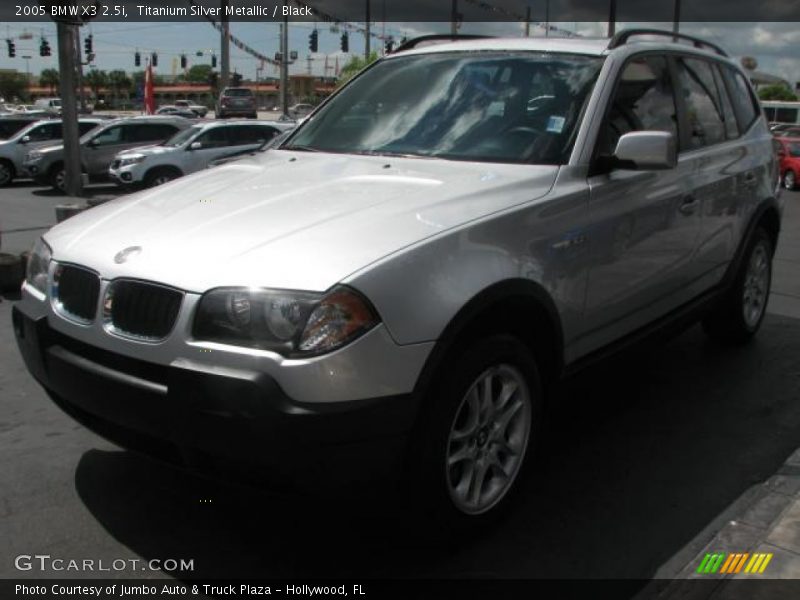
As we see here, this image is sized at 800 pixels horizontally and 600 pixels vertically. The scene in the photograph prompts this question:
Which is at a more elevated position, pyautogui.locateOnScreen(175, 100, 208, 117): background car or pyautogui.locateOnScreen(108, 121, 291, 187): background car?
pyautogui.locateOnScreen(175, 100, 208, 117): background car

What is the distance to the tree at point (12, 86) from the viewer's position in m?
104

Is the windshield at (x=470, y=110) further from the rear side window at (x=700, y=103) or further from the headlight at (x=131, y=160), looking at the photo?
the headlight at (x=131, y=160)

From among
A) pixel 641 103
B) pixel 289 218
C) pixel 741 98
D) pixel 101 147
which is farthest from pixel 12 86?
pixel 289 218

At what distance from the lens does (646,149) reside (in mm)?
3400

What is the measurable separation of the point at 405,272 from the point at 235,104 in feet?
141

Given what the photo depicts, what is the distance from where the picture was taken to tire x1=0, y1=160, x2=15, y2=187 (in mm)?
19672

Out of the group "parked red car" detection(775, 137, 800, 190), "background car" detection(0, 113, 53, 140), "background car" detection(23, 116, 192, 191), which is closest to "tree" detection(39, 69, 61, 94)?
"background car" detection(0, 113, 53, 140)

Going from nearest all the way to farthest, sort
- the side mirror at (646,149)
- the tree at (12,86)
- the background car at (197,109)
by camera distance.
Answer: the side mirror at (646,149)
the background car at (197,109)
the tree at (12,86)

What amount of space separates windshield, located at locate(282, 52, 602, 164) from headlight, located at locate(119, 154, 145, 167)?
13.4 m

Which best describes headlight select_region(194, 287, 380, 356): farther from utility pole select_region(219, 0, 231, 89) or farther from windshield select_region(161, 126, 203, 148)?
utility pole select_region(219, 0, 231, 89)

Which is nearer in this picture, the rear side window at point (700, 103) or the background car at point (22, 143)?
the rear side window at point (700, 103)

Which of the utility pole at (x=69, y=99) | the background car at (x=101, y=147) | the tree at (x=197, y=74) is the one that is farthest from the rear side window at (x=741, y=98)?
the tree at (x=197, y=74)

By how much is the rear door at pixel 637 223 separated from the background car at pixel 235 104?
133 feet

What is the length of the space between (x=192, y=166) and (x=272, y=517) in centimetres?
1450
